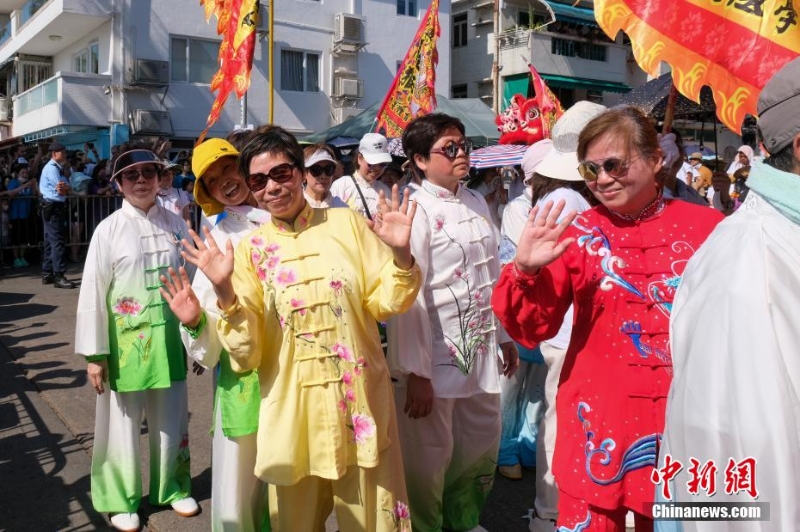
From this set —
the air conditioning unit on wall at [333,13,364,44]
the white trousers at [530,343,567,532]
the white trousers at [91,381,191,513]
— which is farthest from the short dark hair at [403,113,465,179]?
the air conditioning unit on wall at [333,13,364,44]

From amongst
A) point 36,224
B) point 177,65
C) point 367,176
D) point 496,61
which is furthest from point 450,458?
point 496,61

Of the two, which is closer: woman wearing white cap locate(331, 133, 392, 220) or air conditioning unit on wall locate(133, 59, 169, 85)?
woman wearing white cap locate(331, 133, 392, 220)

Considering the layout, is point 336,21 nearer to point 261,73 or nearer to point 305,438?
point 261,73

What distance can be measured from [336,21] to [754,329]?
73.9ft

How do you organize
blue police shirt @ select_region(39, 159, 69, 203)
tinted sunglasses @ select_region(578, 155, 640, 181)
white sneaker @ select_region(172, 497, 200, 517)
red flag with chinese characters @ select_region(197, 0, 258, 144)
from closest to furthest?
tinted sunglasses @ select_region(578, 155, 640, 181) < white sneaker @ select_region(172, 497, 200, 517) < red flag with chinese characters @ select_region(197, 0, 258, 144) < blue police shirt @ select_region(39, 159, 69, 203)

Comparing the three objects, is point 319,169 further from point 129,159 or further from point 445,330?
point 445,330

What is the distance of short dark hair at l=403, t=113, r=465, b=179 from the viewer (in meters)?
3.38

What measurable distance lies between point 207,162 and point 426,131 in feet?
3.33

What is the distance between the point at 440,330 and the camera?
3326mm

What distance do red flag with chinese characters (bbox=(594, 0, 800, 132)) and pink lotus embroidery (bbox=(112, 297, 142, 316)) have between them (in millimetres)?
2733

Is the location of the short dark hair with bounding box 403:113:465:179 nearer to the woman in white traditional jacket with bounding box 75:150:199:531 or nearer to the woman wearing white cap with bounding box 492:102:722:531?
the woman wearing white cap with bounding box 492:102:722:531

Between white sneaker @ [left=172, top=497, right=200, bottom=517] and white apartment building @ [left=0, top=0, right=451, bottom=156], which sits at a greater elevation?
white apartment building @ [left=0, top=0, right=451, bottom=156]

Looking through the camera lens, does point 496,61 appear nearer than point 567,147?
No

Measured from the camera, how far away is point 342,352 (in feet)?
8.59
